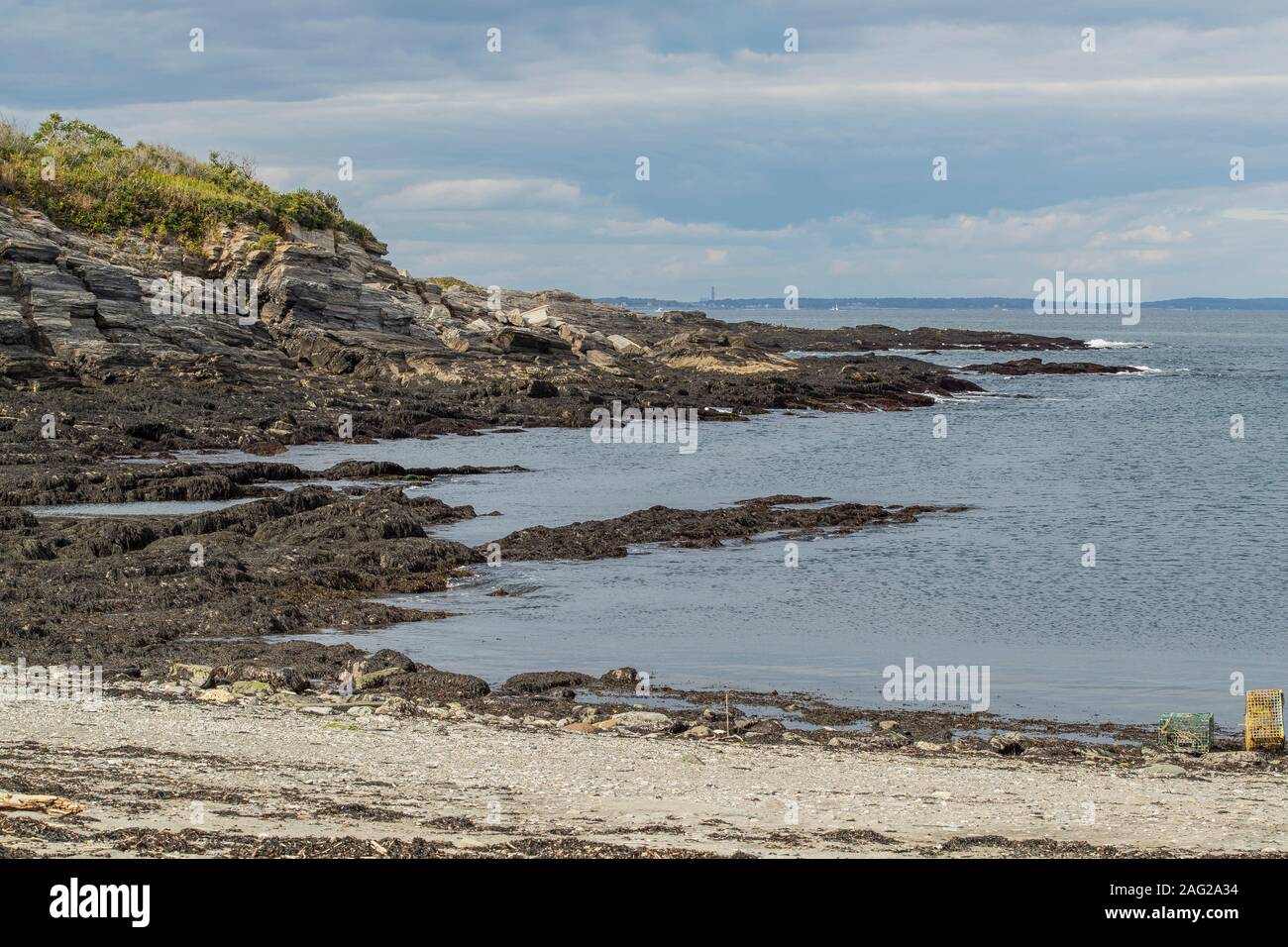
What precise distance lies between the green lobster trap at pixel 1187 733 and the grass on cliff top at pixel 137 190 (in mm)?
55114

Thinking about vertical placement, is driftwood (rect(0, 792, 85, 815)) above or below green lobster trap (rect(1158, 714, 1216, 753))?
above

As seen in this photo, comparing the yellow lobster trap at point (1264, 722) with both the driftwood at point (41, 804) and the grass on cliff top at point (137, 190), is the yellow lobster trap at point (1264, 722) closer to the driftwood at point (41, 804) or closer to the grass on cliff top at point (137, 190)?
the driftwood at point (41, 804)

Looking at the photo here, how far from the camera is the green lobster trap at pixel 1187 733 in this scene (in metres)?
13.5

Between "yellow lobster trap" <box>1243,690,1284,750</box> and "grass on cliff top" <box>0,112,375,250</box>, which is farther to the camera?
"grass on cliff top" <box>0,112,375,250</box>

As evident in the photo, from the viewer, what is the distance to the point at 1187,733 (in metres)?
13.6

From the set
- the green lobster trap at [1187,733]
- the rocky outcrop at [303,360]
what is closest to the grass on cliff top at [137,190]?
the rocky outcrop at [303,360]

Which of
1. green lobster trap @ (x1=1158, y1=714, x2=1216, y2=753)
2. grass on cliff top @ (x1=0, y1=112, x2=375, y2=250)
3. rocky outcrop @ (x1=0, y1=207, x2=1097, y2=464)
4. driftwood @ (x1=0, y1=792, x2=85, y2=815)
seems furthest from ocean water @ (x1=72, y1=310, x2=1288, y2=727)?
grass on cliff top @ (x1=0, y1=112, x2=375, y2=250)

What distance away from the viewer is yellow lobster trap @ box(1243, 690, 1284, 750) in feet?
44.8

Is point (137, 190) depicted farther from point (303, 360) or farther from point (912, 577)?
point (912, 577)

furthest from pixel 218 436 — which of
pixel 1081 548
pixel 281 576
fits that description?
pixel 1081 548

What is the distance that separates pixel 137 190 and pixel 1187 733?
5872 cm

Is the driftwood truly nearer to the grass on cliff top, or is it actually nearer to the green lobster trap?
the green lobster trap

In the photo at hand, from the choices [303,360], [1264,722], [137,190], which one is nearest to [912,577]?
[1264,722]

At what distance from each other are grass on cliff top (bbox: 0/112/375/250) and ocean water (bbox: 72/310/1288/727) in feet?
79.9
